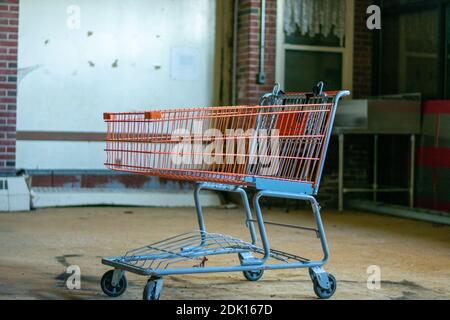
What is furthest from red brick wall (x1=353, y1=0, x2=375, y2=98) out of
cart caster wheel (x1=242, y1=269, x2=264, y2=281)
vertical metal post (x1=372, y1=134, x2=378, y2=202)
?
cart caster wheel (x1=242, y1=269, x2=264, y2=281)

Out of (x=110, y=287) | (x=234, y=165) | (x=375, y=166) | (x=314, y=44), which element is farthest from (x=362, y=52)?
(x=110, y=287)

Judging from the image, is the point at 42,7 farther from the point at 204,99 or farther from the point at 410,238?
the point at 410,238

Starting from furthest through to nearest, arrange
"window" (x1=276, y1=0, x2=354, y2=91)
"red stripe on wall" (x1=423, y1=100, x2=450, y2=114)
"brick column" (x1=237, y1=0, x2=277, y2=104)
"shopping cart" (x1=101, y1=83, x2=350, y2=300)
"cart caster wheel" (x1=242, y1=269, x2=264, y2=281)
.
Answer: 1. "window" (x1=276, y1=0, x2=354, y2=91)
2. "brick column" (x1=237, y1=0, x2=277, y2=104)
3. "red stripe on wall" (x1=423, y1=100, x2=450, y2=114)
4. "cart caster wheel" (x1=242, y1=269, x2=264, y2=281)
5. "shopping cart" (x1=101, y1=83, x2=350, y2=300)

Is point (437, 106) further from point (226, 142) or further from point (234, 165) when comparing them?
point (234, 165)

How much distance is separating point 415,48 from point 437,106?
0.91 metres

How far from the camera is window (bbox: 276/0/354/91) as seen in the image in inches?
412

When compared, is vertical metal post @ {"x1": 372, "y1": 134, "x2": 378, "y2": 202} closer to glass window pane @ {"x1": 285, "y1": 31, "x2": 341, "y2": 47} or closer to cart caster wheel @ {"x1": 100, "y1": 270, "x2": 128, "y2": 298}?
glass window pane @ {"x1": 285, "y1": 31, "x2": 341, "y2": 47}

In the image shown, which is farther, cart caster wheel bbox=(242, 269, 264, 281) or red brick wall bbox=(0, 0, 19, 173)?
red brick wall bbox=(0, 0, 19, 173)

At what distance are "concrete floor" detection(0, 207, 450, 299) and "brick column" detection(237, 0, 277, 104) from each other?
1.54 m

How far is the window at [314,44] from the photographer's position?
34.4 ft

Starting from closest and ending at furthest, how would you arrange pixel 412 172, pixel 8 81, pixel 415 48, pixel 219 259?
pixel 219 259
pixel 8 81
pixel 412 172
pixel 415 48

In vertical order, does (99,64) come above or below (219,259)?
above

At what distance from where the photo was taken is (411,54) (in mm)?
10195
